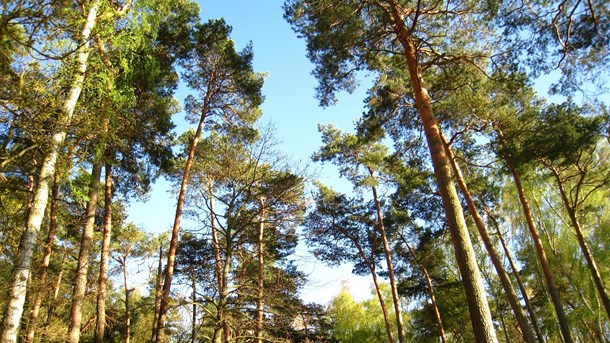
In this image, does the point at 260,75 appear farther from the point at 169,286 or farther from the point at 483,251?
the point at 483,251

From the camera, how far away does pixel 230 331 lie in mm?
8406

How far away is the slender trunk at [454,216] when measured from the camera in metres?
5.84

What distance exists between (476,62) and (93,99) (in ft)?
30.0

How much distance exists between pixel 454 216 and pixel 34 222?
6.77 metres

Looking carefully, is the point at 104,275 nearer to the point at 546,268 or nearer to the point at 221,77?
the point at 221,77

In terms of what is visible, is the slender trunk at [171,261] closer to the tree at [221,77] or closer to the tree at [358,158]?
the tree at [221,77]

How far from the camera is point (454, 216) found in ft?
22.4

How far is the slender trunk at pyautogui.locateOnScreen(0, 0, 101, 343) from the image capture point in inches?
181

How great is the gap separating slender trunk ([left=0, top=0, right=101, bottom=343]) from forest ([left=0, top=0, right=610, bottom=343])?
0.02 meters

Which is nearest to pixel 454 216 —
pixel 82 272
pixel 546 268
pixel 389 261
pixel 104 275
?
pixel 82 272

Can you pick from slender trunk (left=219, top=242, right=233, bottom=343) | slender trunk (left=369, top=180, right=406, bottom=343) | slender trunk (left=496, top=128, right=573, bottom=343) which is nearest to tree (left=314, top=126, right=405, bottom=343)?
slender trunk (left=369, top=180, right=406, bottom=343)

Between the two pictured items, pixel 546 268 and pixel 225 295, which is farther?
pixel 546 268

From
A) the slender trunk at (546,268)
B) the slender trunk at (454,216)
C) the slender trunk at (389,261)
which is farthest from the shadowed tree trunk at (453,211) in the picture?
the slender trunk at (389,261)

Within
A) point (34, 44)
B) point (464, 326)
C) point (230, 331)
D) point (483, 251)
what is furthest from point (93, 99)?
point (464, 326)
